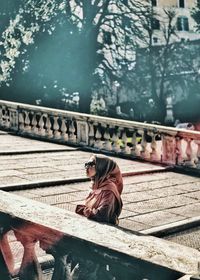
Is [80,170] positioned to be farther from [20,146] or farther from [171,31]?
[171,31]

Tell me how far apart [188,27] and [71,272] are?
2563 inches

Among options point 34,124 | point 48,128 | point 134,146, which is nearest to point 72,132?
point 48,128

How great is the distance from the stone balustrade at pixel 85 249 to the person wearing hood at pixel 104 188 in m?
0.65

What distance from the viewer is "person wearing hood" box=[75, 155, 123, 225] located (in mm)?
4871

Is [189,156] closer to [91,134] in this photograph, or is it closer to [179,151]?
[179,151]

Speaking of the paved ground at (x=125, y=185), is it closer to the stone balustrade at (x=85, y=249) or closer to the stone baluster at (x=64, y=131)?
the stone baluster at (x=64, y=131)

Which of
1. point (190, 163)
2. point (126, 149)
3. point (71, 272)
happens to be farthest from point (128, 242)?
point (126, 149)

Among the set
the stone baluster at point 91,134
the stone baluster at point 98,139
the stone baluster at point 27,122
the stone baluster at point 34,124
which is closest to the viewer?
the stone baluster at point 98,139

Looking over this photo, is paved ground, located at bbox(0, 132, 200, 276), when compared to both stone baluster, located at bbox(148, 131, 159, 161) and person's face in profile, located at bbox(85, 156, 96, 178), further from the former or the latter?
person's face in profile, located at bbox(85, 156, 96, 178)

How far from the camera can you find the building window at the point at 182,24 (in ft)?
213

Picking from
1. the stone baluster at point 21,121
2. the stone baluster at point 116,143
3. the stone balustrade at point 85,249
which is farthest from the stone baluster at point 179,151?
the stone balustrade at point 85,249

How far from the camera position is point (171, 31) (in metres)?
43.8

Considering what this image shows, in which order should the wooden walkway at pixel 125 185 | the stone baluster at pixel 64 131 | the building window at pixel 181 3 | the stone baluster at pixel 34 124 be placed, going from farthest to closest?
the building window at pixel 181 3 < the stone baluster at pixel 34 124 < the stone baluster at pixel 64 131 < the wooden walkway at pixel 125 185

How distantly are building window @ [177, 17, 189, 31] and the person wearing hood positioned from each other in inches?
2452
